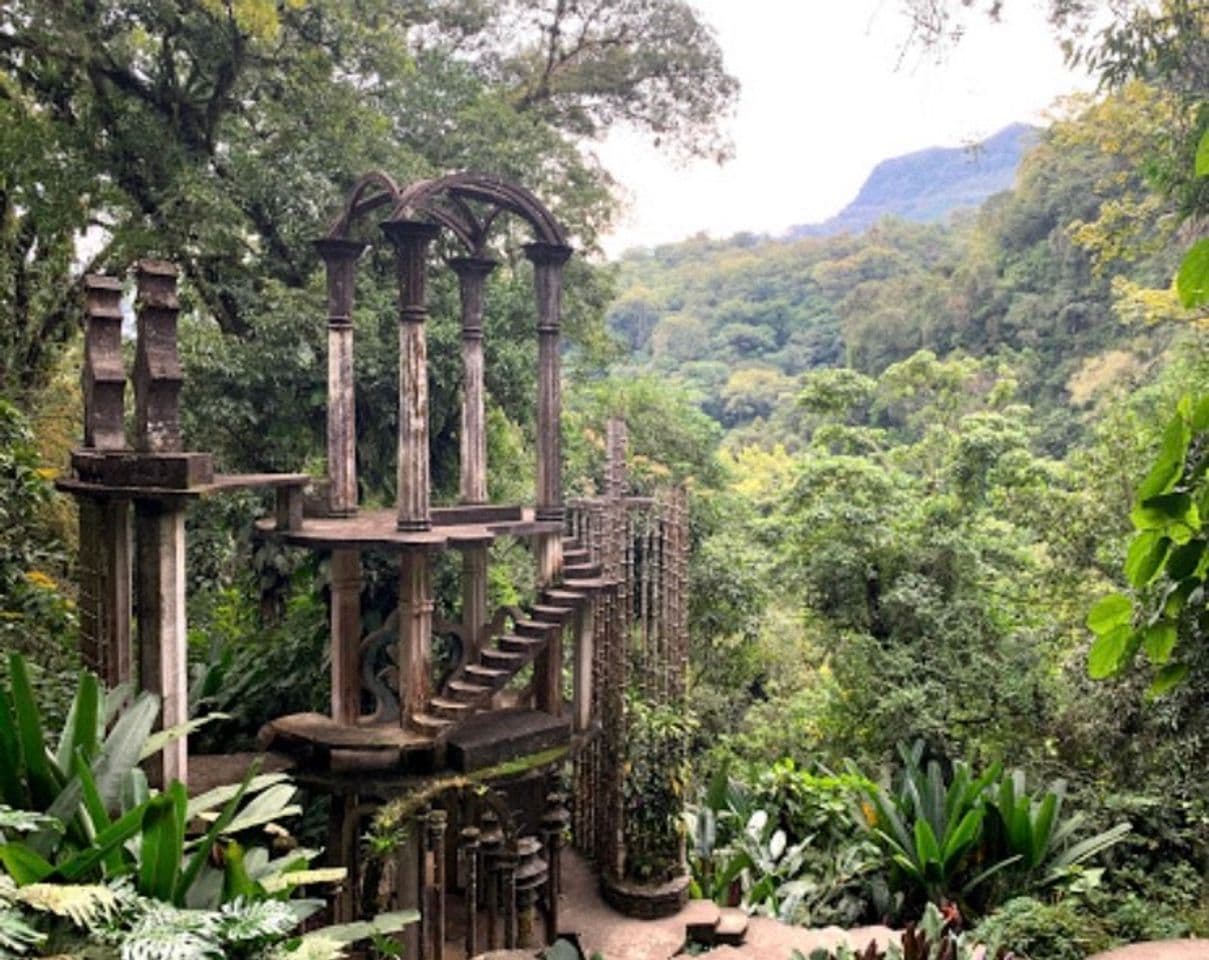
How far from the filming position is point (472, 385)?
6188 millimetres

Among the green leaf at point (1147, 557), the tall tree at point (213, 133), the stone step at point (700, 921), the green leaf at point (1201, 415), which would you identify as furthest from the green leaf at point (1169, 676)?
the tall tree at point (213, 133)

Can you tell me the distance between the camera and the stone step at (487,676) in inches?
196

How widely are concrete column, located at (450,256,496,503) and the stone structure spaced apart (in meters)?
0.01

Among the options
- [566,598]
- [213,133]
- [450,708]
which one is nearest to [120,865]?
[450,708]

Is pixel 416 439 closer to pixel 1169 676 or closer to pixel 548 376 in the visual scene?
pixel 548 376

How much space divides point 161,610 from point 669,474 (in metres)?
8.83

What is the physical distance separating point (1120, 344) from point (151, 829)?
21.4 m

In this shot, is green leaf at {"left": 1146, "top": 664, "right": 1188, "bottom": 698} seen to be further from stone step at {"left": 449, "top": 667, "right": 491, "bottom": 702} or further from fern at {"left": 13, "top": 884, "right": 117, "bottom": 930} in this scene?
stone step at {"left": 449, "top": 667, "right": 491, "bottom": 702}

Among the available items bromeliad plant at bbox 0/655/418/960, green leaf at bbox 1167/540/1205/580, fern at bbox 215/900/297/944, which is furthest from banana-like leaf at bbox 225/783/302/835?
green leaf at bbox 1167/540/1205/580

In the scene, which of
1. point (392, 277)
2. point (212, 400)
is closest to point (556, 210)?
point (392, 277)

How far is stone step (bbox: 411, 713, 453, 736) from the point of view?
4832 mm

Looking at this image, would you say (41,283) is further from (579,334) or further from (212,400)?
(579,334)

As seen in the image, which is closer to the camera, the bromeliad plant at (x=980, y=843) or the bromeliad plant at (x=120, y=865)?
the bromeliad plant at (x=120, y=865)

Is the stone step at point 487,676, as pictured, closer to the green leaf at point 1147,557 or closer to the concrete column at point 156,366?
the concrete column at point 156,366
